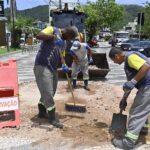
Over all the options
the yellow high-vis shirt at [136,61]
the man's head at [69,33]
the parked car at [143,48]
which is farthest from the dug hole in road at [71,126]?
the parked car at [143,48]

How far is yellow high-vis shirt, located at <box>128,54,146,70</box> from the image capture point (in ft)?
19.9

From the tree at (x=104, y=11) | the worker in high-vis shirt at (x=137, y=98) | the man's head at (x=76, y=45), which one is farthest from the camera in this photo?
the tree at (x=104, y=11)

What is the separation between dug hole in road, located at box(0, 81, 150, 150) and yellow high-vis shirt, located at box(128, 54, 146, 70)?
49.2 inches

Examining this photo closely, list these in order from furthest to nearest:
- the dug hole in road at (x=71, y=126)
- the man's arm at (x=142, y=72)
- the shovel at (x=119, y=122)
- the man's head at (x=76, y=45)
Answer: the man's head at (x=76, y=45) < the shovel at (x=119, y=122) < the dug hole in road at (x=71, y=126) < the man's arm at (x=142, y=72)

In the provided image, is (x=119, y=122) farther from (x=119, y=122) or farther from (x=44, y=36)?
(x=44, y=36)

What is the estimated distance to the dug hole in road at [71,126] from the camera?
21.6ft

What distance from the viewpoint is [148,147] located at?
6.40m

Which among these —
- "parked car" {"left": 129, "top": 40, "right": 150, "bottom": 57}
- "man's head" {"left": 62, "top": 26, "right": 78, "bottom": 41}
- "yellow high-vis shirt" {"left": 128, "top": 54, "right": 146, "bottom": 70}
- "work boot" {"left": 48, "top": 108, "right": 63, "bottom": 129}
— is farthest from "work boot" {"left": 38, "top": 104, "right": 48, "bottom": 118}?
"parked car" {"left": 129, "top": 40, "right": 150, "bottom": 57}

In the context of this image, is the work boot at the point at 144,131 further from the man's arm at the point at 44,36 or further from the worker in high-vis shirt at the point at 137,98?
the man's arm at the point at 44,36

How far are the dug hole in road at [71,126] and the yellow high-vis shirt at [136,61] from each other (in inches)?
49.2

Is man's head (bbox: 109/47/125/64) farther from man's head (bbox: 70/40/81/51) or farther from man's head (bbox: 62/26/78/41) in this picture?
man's head (bbox: 70/40/81/51)

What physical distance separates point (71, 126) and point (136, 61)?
1984 mm

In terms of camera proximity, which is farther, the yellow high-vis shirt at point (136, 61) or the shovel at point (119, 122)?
the shovel at point (119, 122)

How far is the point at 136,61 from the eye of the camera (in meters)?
6.08
